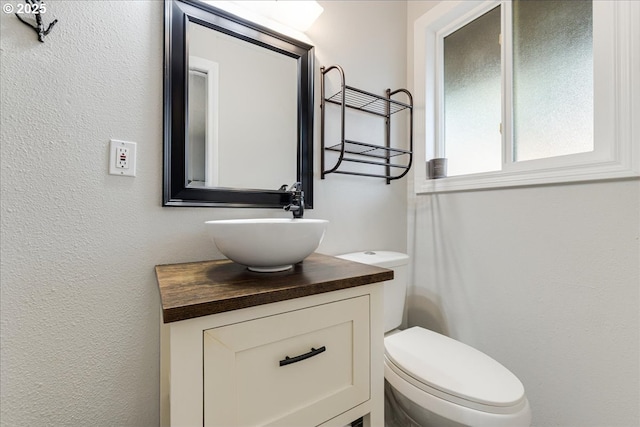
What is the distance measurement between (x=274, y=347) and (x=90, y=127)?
843 millimetres

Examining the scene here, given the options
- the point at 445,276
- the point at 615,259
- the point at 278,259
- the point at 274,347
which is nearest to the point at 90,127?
the point at 278,259

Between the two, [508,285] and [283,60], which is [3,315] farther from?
[508,285]

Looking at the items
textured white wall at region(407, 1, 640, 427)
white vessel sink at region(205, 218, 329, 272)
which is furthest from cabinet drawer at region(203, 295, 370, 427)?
textured white wall at region(407, 1, 640, 427)

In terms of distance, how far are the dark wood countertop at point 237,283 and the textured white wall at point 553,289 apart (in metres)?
0.78

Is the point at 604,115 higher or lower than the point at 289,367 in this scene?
higher

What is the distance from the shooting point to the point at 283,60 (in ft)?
3.85

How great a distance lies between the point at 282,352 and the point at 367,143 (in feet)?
3.71

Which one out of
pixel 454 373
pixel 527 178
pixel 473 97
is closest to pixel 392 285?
Answer: pixel 454 373

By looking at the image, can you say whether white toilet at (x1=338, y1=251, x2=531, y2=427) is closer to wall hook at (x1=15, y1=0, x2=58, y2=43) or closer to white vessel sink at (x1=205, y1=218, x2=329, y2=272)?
white vessel sink at (x1=205, y1=218, x2=329, y2=272)

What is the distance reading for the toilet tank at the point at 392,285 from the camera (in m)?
1.24

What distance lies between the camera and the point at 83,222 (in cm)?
79

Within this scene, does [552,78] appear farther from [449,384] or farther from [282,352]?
[282,352]

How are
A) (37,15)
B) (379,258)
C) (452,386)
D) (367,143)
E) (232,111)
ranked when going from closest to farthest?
(37,15), (452,386), (232,111), (379,258), (367,143)

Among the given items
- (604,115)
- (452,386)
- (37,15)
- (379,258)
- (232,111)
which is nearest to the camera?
(37,15)
